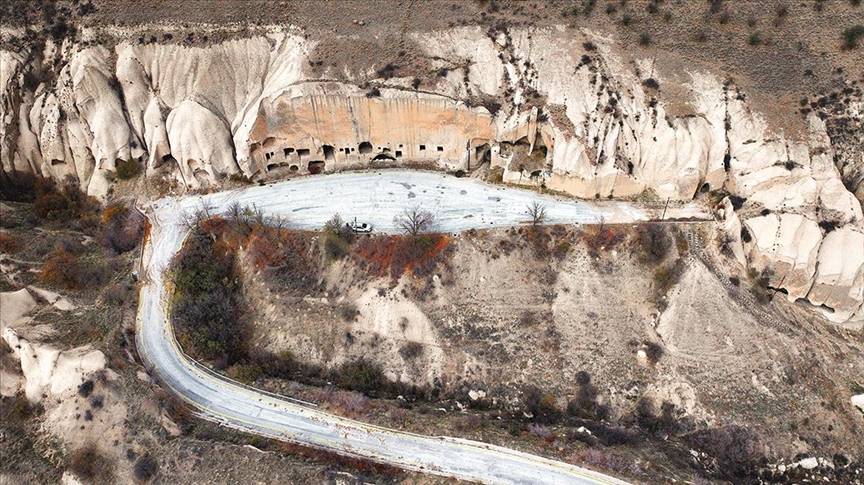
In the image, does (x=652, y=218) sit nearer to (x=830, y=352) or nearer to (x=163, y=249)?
(x=830, y=352)

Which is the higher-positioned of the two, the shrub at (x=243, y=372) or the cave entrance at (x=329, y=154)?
the cave entrance at (x=329, y=154)

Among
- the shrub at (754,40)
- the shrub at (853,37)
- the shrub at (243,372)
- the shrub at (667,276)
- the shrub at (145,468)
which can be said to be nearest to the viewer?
the shrub at (145,468)

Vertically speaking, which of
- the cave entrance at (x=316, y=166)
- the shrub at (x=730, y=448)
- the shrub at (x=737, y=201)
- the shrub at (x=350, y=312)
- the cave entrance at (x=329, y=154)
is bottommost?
the shrub at (x=730, y=448)

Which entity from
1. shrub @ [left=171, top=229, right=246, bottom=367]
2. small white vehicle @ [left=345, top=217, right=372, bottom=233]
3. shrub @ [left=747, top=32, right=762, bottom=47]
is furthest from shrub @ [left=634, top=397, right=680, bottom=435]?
shrub @ [left=747, top=32, right=762, bottom=47]

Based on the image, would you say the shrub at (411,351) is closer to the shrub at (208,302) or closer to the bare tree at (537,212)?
the shrub at (208,302)

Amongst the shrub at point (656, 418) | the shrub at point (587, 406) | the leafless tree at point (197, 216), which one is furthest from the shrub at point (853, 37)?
the leafless tree at point (197, 216)

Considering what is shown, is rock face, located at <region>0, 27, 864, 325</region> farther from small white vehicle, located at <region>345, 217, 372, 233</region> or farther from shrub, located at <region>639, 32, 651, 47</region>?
small white vehicle, located at <region>345, 217, 372, 233</region>

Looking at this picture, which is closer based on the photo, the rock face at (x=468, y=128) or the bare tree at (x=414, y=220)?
the rock face at (x=468, y=128)
